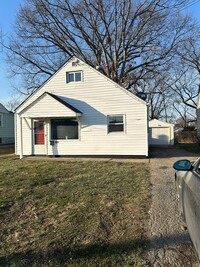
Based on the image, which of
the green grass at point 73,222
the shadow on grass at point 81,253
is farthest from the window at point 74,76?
the shadow on grass at point 81,253

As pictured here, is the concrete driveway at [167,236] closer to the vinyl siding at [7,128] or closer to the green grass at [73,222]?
the green grass at [73,222]

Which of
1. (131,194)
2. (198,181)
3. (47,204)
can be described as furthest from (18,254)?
(131,194)

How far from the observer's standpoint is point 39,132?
15.7m

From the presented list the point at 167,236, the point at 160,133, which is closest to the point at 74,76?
the point at 167,236

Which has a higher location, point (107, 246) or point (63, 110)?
point (63, 110)

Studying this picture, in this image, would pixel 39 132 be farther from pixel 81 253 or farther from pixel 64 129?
pixel 81 253

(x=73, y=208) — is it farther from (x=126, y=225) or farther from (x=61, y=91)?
(x=61, y=91)

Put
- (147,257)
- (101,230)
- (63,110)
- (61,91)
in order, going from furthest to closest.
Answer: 1. (61,91)
2. (63,110)
3. (101,230)
4. (147,257)

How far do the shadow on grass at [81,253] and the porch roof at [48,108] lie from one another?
423 inches

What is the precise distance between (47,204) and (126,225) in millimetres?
2066

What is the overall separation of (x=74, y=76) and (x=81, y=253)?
12642 mm

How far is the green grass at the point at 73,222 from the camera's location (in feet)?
11.6

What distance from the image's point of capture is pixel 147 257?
11.5ft

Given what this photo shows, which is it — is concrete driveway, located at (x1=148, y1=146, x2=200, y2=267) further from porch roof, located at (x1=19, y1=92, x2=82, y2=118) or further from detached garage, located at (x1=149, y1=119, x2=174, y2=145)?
detached garage, located at (x1=149, y1=119, x2=174, y2=145)
